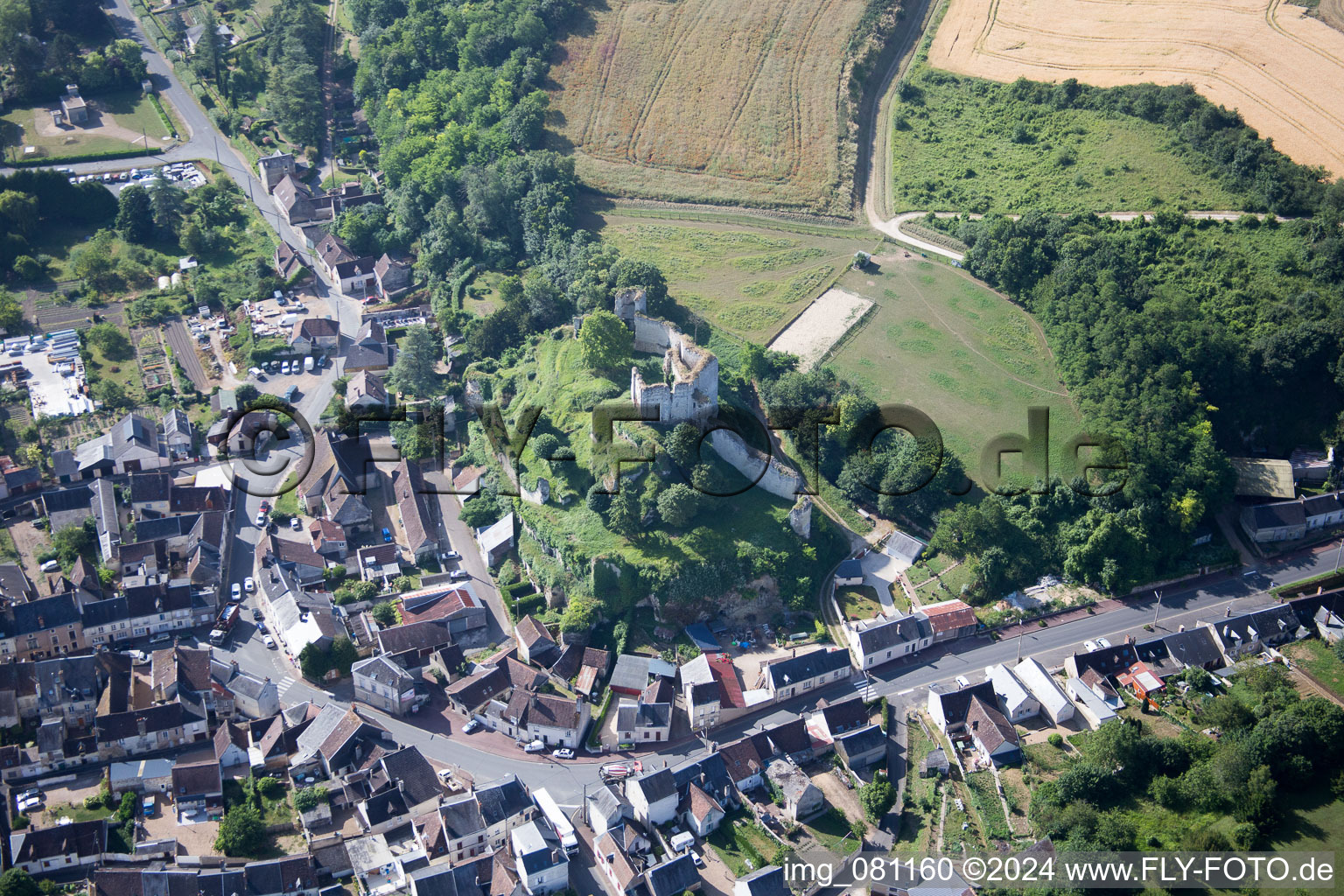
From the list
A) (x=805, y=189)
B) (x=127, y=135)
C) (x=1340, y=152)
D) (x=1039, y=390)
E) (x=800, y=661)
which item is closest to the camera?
(x=800, y=661)

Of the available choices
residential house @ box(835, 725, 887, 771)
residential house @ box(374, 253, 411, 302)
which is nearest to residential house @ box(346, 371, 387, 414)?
residential house @ box(374, 253, 411, 302)

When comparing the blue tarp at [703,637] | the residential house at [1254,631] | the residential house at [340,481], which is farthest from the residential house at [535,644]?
the residential house at [1254,631]

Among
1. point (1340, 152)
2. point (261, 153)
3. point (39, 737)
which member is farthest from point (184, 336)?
point (1340, 152)

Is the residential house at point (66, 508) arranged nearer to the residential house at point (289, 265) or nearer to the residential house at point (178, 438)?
the residential house at point (178, 438)

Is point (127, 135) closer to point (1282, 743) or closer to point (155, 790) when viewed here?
point (155, 790)

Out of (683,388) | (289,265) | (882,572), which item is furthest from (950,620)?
(289,265)

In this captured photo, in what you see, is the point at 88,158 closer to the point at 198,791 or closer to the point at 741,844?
the point at 198,791

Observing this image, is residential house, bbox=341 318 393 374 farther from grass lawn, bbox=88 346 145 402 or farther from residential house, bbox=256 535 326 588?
Answer: residential house, bbox=256 535 326 588
